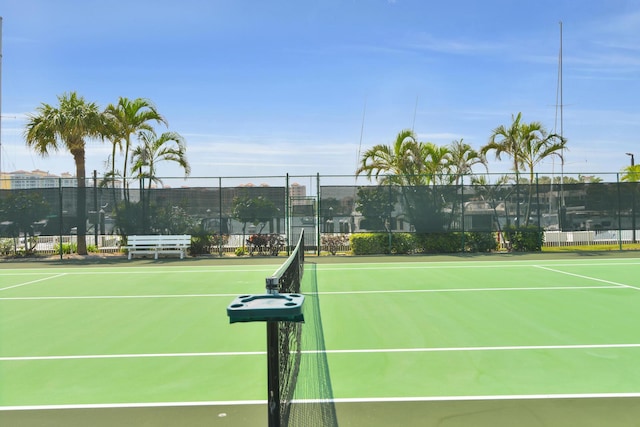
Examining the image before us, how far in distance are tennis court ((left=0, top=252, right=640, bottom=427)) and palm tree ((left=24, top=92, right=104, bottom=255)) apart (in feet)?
25.4

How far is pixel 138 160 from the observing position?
2122 centimetres

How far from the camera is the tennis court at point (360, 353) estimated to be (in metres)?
4.38

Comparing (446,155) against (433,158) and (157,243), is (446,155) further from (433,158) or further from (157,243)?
(157,243)

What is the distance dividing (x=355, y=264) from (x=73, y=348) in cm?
1047

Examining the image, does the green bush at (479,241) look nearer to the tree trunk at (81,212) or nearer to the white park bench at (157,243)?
the white park bench at (157,243)

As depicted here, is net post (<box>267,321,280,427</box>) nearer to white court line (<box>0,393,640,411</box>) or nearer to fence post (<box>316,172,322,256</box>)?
white court line (<box>0,393,640,411</box>)

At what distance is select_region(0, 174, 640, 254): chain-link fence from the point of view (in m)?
18.7

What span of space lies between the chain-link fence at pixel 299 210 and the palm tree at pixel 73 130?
50 centimetres

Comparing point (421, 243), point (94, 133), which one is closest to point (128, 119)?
point (94, 133)

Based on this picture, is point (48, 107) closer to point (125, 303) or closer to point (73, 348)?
point (125, 303)

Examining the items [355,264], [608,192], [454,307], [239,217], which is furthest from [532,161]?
[454,307]

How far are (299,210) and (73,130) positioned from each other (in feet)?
28.8

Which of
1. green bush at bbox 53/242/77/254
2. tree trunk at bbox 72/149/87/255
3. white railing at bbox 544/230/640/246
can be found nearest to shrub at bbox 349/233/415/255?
white railing at bbox 544/230/640/246

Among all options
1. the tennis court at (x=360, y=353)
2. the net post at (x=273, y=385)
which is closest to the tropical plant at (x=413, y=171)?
the tennis court at (x=360, y=353)
